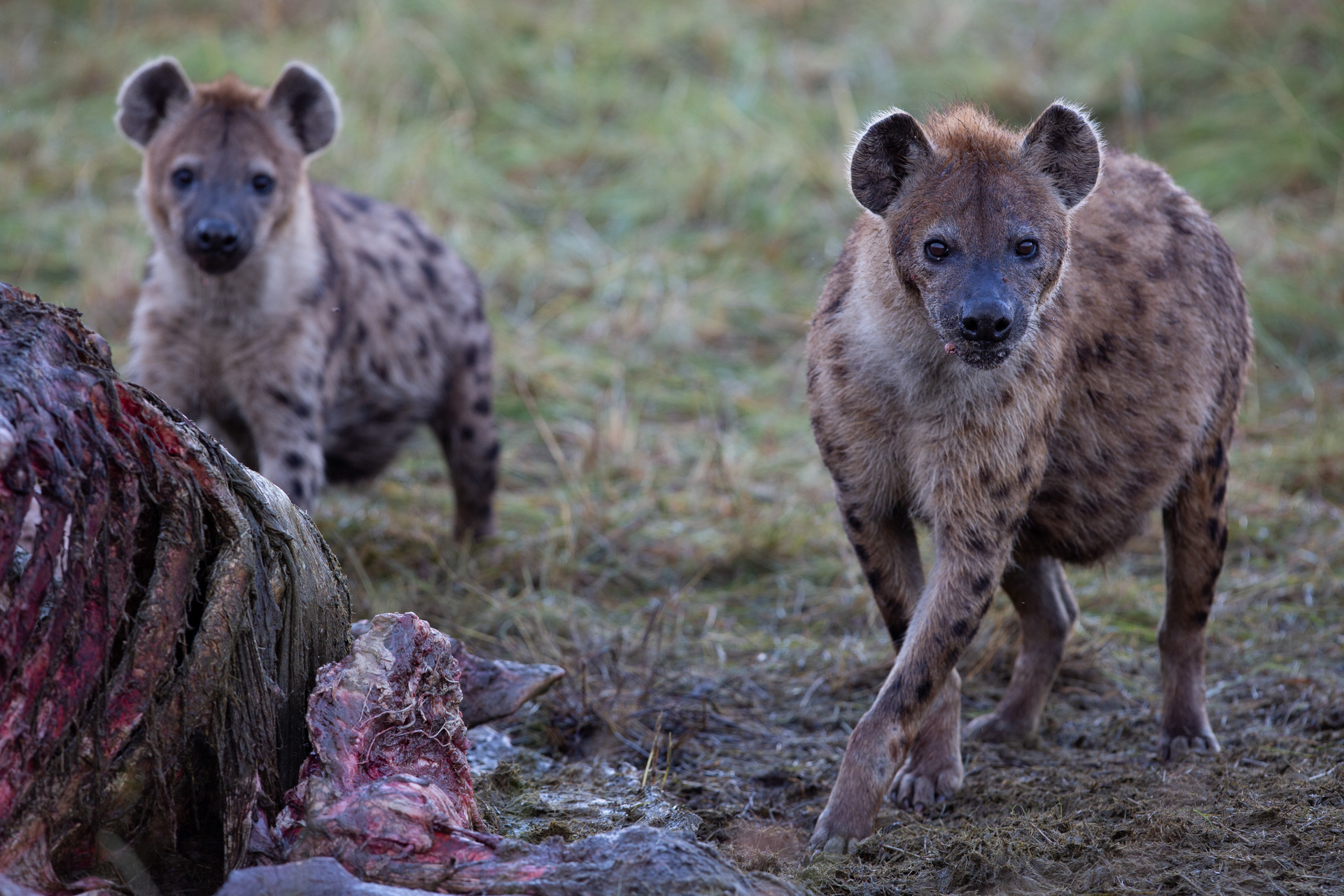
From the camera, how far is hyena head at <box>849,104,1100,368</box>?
10.7 ft

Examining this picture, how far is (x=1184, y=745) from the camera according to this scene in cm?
375

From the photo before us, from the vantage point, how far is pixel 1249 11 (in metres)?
9.28

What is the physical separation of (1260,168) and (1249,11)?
150 centimetres

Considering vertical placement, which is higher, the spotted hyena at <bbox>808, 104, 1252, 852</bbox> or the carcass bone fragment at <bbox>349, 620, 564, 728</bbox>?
the spotted hyena at <bbox>808, 104, 1252, 852</bbox>

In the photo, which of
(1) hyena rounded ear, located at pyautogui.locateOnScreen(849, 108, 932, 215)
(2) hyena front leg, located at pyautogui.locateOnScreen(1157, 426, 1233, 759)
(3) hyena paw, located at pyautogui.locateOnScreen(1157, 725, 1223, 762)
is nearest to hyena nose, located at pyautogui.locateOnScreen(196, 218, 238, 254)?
(1) hyena rounded ear, located at pyautogui.locateOnScreen(849, 108, 932, 215)

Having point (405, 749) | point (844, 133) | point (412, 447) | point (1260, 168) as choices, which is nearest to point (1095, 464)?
point (405, 749)

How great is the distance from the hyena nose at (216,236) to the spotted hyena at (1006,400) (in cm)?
213

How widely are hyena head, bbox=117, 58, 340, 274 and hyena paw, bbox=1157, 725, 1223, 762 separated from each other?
10.5 feet

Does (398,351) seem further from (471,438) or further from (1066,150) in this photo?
(1066,150)

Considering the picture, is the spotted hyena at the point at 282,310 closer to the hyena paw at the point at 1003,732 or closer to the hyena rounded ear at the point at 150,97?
the hyena rounded ear at the point at 150,97

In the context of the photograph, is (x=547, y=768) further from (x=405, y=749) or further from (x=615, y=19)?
(x=615, y=19)

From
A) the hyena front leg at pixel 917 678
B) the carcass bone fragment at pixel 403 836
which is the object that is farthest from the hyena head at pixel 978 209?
the carcass bone fragment at pixel 403 836

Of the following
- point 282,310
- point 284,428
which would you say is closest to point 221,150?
point 282,310

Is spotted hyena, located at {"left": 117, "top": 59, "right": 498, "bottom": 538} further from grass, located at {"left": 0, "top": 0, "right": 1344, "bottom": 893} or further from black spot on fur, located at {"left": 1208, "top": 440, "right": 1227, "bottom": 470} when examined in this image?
black spot on fur, located at {"left": 1208, "top": 440, "right": 1227, "bottom": 470}
